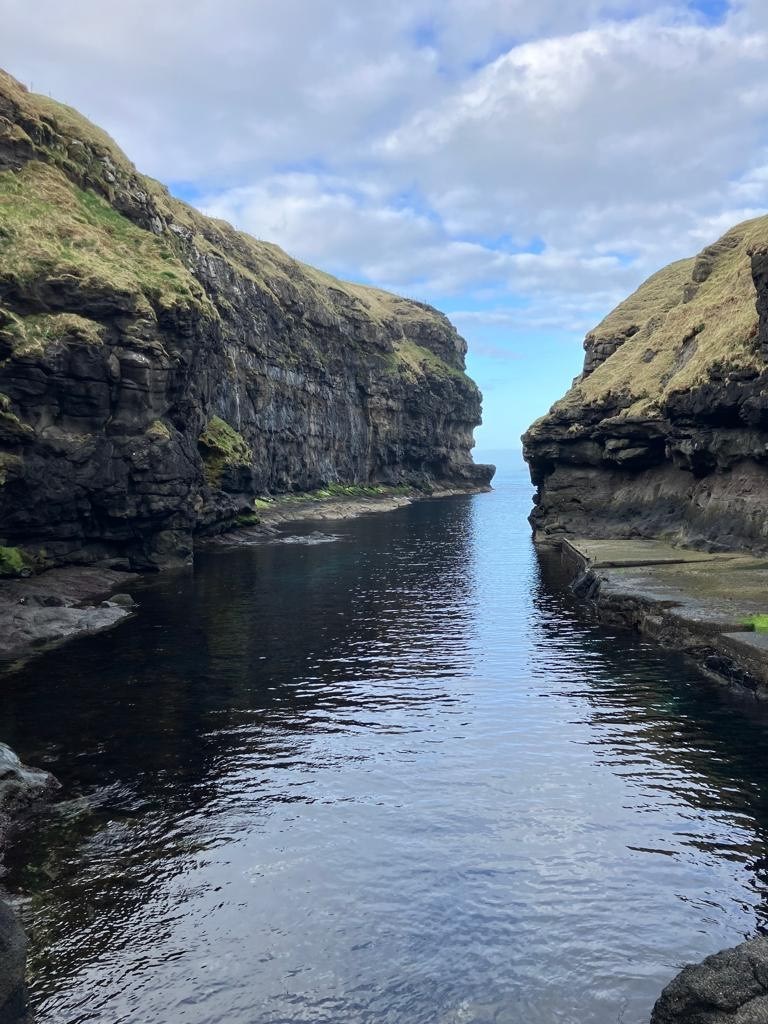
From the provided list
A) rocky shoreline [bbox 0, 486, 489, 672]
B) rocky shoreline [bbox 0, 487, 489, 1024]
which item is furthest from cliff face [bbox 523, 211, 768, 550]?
rocky shoreline [bbox 0, 486, 489, 672]

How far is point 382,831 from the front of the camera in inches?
917

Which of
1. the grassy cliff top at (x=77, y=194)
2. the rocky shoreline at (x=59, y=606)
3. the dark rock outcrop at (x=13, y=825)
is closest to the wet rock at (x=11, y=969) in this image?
the dark rock outcrop at (x=13, y=825)

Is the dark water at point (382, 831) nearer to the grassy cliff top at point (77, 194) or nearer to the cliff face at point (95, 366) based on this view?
the cliff face at point (95, 366)

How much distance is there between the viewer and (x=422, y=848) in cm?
2219

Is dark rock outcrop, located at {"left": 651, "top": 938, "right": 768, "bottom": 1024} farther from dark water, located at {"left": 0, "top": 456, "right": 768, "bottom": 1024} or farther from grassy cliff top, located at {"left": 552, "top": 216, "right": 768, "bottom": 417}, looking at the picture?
grassy cliff top, located at {"left": 552, "top": 216, "right": 768, "bottom": 417}

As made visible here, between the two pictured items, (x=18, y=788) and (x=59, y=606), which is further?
(x=59, y=606)

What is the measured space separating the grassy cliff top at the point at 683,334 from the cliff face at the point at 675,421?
197 millimetres

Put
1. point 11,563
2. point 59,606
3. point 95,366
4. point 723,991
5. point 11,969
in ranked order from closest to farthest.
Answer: point 723,991
point 11,969
point 59,606
point 11,563
point 95,366

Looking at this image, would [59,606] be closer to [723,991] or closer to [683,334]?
[723,991]

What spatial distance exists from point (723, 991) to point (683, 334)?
84740 millimetres

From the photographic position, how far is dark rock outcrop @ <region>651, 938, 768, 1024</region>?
41.1ft

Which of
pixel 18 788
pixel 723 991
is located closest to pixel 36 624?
pixel 18 788

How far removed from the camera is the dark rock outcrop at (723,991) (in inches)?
493

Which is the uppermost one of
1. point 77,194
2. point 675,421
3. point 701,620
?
point 77,194
